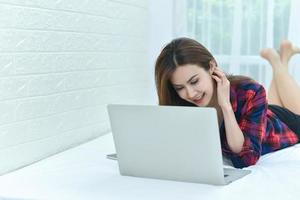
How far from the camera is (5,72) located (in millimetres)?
1683

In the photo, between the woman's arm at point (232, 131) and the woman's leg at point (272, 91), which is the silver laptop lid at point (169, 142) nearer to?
the woman's arm at point (232, 131)

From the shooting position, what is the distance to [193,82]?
1.71 meters

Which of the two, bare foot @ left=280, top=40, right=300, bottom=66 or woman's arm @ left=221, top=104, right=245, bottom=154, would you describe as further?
bare foot @ left=280, top=40, right=300, bottom=66

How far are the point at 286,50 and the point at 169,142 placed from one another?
1.17 m

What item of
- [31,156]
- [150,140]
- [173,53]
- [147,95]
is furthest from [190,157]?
[147,95]

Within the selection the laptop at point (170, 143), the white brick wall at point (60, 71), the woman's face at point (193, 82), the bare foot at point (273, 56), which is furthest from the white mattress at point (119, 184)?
the bare foot at point (273, 56)

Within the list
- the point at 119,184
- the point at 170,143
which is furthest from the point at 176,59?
the point at 119,184

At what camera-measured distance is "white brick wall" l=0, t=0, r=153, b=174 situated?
5.66 feet

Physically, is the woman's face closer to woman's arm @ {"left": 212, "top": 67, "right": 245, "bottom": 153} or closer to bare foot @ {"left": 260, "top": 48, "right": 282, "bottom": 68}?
woman's arm @ {"left": 212, "top": 67, "right": 245, "bottom": 153}

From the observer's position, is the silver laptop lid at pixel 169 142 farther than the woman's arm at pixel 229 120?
No

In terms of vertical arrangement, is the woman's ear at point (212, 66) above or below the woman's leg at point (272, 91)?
above

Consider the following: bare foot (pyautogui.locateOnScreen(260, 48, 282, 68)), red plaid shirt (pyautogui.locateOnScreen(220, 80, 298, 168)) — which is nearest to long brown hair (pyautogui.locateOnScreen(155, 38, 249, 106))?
red plaid shirt (pyautogui.locateOnScreen(220, 80, 298, 168))

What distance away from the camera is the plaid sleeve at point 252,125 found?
5.45 feet

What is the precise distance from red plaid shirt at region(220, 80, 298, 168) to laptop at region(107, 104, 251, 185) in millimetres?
121
